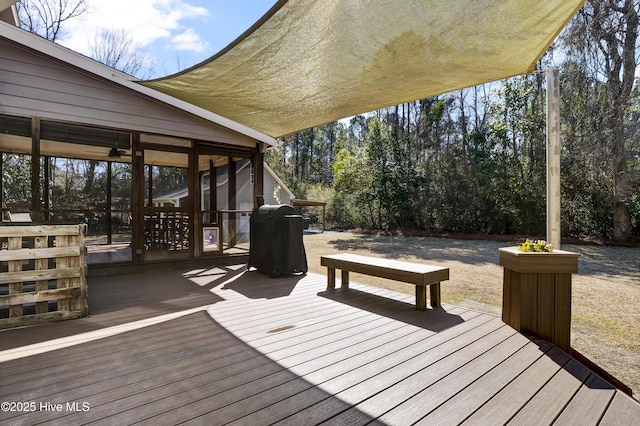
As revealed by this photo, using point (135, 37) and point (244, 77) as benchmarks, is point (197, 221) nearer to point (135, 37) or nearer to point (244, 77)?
point (244, 77)

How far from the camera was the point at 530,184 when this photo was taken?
40.1 feet

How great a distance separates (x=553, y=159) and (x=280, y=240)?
3440 millimetres

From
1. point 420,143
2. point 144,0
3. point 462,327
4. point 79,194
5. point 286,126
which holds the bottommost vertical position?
point 462,327

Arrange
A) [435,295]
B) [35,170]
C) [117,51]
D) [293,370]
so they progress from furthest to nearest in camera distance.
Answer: [117,51] < [35,170] < [435,295] < [293,370]

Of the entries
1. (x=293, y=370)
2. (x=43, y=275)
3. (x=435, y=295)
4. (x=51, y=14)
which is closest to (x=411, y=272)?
(x=435, y=295)

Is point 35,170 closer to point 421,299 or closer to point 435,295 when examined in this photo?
point 421,299

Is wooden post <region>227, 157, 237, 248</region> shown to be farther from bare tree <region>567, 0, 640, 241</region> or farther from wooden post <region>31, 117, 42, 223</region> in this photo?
bare tree <region>567, 0, 640, 241</region>

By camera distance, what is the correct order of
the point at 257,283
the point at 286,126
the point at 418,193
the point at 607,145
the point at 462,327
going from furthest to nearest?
the point at 418,193
the point at 607,145
the point at 286,126
the point at 257,283
the point at 462,327

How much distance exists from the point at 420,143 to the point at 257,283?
14.4 m

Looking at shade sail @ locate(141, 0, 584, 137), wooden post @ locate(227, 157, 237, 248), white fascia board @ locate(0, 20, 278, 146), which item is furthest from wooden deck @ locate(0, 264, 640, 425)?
white fascia board @ locate(0, 20, 278, 146)

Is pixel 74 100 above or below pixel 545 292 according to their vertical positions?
above

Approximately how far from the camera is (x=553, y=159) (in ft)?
9.57

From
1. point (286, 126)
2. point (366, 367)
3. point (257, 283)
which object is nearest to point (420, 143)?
point (286, 126)

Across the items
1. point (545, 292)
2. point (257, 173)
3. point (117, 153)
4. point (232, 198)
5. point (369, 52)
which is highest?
point (369, 52)
